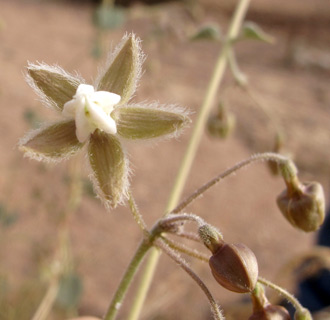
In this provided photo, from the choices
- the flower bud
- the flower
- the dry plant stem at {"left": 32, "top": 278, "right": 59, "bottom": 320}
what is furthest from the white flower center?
the dry plant stem at {"left": 32, "top": 278, "right": 59, "bottom": 320}

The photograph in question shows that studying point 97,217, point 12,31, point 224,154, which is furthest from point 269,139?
point 12,31

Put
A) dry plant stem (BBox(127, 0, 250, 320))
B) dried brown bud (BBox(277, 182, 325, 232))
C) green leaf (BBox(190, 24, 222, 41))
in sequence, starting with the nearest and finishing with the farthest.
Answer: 1. dried brown bud (BBox(277, 182, 325, 232))
2. dry plant stem (BBox(127, 0, 250, 320))
3. green leaf (BBox(190, 24, 222, 41))

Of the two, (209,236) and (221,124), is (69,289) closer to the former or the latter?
(221,124)

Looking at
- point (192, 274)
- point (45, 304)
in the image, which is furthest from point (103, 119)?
point (45, 304)

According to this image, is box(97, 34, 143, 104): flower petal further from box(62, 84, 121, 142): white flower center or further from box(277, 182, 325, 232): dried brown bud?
box(277, 182, 325, 232): dried brown bud

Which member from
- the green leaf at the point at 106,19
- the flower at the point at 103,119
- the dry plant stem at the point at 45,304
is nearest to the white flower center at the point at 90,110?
the flower at the point at 103,119

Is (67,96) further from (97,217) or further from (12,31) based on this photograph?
(12,31)
